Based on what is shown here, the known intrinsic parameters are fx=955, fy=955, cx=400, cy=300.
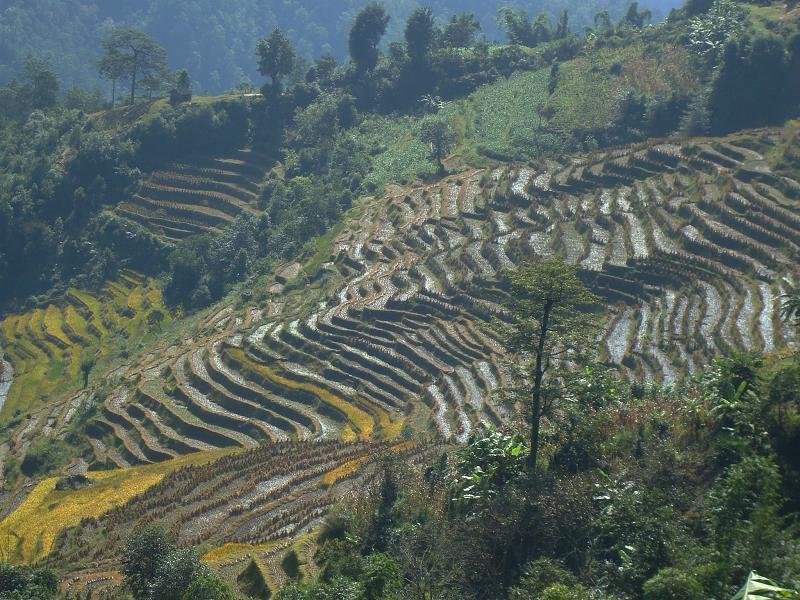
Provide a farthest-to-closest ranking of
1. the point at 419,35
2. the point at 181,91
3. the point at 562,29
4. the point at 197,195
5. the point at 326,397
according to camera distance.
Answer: the point at 562,29
the point at 419,35
the point at 181,91
the point at 197,195
the point at 326,397

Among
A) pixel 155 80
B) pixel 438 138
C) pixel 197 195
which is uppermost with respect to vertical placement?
pixel 155 80

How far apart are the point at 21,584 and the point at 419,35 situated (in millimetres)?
68949

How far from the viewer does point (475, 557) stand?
1692 centimetres

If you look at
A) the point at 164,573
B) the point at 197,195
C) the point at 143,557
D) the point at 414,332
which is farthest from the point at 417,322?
the point at 197,195

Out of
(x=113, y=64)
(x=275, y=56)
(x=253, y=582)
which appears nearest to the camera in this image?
(x=253, y=582)

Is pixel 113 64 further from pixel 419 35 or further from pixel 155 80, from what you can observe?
pixel 419 35

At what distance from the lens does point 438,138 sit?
64875mm

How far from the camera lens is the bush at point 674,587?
12.1 metres

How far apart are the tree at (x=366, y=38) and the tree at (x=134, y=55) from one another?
1759 centimetres

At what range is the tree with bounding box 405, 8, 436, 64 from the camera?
81125 mm

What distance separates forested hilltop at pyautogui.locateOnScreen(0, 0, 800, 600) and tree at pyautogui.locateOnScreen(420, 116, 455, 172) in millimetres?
483

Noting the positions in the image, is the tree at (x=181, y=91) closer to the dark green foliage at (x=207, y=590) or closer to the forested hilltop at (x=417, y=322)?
the forested hilltop at (x=417, y=322)

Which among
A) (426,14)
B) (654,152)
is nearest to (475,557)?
(654,152)

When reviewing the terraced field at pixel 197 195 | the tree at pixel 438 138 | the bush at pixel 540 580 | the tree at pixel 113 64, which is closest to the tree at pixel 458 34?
the tree at pixel 438 138
